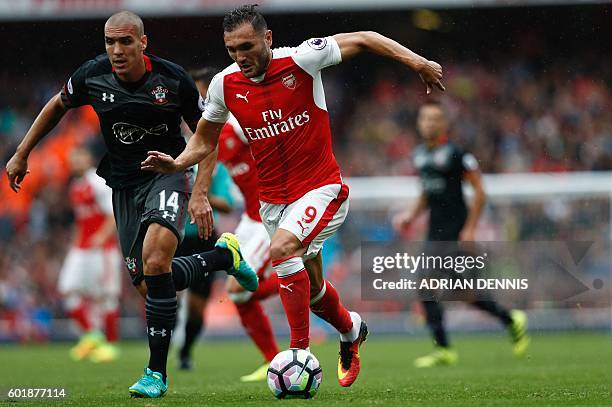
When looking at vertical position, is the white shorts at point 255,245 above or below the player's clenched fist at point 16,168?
below

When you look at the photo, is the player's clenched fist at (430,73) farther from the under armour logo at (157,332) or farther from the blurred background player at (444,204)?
the blurred background player at (444,204)

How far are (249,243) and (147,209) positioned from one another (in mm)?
2354

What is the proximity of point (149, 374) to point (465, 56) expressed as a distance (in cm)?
1591

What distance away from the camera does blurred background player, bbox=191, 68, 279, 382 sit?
340 inches

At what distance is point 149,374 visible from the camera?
20.3ft

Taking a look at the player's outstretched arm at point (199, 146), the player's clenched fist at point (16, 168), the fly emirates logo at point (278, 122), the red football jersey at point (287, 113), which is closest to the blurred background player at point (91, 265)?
the player's clenched fist at point (16, 168)

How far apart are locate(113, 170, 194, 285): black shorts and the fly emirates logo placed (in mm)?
695

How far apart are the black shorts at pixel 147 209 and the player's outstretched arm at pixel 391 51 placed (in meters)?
1.33

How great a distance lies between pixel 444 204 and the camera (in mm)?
11008

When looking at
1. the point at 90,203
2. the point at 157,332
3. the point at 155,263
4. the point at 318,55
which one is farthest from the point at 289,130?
the point at 90,203

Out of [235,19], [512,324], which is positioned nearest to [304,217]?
[235,19]

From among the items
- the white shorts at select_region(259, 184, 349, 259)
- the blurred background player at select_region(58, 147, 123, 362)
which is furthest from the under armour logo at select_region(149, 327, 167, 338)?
the blurred background player at select_region(58, 147, 123, 362)

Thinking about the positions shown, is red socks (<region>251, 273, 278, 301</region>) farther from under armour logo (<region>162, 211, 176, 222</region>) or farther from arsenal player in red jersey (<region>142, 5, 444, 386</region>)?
under armour logo (<region>162, 211, 176, 222</region>)

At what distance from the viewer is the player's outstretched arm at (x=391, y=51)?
5.83m
